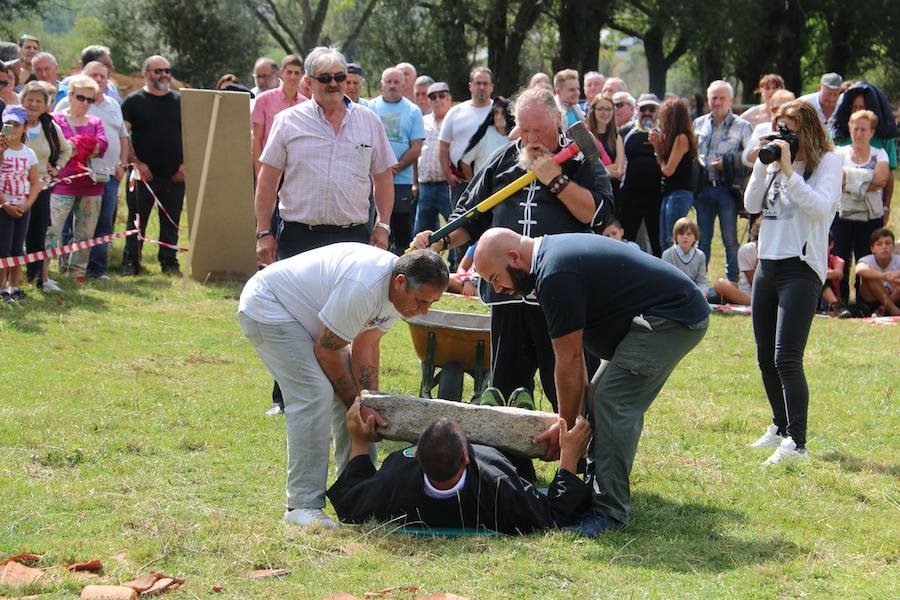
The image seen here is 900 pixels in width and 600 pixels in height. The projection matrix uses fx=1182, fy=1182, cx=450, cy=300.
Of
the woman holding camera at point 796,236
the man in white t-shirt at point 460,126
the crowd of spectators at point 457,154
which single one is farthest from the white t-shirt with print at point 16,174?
the woman holding camera at point 796,236

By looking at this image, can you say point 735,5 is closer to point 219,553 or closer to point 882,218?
point 882,218

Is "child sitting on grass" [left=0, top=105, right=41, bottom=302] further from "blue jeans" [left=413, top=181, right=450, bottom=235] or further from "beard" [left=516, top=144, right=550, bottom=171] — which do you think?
"beard" [left=516, top=144, right=550, bottom=171]

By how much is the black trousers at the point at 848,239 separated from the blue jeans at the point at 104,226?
7756mm

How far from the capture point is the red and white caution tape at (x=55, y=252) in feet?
35.2

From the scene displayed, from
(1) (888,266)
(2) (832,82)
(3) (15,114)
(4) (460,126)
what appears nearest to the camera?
(3) (15,114)

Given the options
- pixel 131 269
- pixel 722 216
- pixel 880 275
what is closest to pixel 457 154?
pixel 722 216

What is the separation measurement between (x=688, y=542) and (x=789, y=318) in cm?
191

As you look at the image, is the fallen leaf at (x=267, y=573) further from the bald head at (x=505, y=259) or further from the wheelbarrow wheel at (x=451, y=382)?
the wheelbarrow wheel at (x=451, y=382)

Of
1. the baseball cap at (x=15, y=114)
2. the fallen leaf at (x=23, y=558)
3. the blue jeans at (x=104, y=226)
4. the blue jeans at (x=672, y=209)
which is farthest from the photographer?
the blue jeans at (x=672, y=209)

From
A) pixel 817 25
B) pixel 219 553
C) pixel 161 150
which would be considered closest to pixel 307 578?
pixel 219 553

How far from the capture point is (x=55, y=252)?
11.8 m

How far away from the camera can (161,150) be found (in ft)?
42.9

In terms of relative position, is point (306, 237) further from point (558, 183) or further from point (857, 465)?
point (857, 465)

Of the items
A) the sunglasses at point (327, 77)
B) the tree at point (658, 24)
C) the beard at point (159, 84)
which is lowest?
the sunglasses at point (327, 77)
